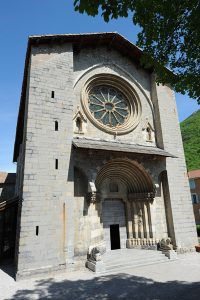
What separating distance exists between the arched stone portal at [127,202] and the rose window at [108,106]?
287cm

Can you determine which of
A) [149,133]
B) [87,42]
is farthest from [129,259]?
[87,42]

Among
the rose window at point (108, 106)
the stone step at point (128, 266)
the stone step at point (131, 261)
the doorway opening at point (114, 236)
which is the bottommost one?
the stone step at point (128, 266)

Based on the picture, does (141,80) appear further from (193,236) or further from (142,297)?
(142,297)

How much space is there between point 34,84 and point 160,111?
744 centimetres

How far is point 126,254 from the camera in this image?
10383 millimetres

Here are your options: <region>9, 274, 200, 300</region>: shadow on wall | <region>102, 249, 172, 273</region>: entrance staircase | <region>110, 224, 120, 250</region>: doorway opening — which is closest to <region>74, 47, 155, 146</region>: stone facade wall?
<region>110, 224, 120, 250</region>: doorway opening

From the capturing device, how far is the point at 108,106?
13367mm

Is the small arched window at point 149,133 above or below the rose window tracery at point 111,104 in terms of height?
below

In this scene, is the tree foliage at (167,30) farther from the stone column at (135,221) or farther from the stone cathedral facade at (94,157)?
the stone column at (135,221)

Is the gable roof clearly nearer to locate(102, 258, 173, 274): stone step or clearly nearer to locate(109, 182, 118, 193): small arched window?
locate(109, 182, 118, 193): small arched window

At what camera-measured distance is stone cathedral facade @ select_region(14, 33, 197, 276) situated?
9047 mm

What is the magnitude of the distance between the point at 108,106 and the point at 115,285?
9.23m

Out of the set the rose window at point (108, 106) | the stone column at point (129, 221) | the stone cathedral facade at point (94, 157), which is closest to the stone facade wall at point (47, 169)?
the stone cathedral facade at point (94, 157)

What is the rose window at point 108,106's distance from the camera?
1293 cm
